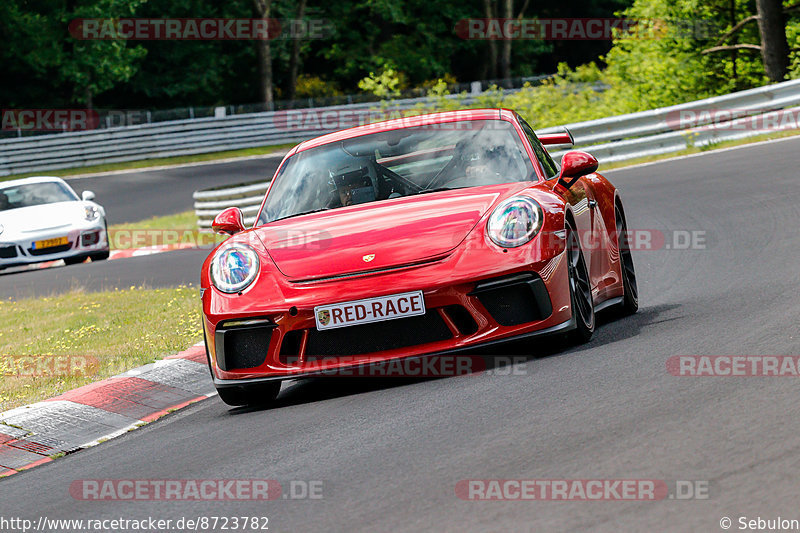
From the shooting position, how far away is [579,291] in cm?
620

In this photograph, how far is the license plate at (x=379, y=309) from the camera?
566 centimetres

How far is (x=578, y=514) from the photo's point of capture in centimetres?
353

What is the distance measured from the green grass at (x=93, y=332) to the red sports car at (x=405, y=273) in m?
1.70

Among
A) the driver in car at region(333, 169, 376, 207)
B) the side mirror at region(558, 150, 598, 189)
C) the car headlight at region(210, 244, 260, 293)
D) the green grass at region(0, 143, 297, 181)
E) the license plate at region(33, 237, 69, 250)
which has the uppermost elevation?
the side mirror at region(558, 150, 598, 189)

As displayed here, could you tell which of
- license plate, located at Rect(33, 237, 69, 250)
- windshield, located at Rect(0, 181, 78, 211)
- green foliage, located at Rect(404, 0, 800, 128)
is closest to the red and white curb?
license plate, located at Rect(33, 237, 69, 250)

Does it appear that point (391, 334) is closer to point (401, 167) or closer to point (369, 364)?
point (369, 364)

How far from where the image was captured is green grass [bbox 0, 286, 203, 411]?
764cm

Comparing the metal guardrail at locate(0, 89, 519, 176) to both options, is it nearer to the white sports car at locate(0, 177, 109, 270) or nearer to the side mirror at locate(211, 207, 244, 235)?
the white sports car at locate(0, 177, 109, 270)

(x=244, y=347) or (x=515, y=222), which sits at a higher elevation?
(x=515, y=222)

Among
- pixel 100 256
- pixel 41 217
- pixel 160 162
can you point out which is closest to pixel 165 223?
pixel 100 256

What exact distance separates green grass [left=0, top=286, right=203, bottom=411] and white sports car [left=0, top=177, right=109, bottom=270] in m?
4.25

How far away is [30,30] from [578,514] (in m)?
40.9

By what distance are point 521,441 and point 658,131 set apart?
14.0 metres

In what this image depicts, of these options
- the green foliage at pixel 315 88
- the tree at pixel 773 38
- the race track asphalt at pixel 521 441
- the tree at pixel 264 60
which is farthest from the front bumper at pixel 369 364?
the green foliage at pixel 315 88
